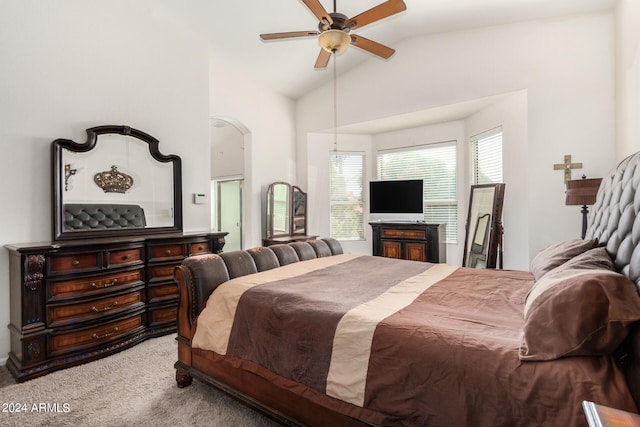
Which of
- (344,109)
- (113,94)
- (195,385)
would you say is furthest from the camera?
(344,109)

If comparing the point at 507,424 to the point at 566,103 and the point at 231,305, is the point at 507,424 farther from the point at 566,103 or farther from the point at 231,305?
the point at 566,103

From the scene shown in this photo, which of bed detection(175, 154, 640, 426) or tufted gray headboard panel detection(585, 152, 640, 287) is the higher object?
tufted gray headboard panel detection(585, 152, 640, 287)

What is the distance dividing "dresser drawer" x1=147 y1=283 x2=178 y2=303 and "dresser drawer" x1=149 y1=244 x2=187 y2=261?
10.9 inches

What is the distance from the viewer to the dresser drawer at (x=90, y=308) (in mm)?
2363

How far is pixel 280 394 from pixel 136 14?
3804 mm

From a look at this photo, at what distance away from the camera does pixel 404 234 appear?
15.3ft

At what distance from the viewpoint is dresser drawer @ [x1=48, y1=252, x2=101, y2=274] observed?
2350mm

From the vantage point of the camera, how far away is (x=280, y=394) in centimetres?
156

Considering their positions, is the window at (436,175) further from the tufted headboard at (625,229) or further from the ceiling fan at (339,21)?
the ceiling fan at (339,21)

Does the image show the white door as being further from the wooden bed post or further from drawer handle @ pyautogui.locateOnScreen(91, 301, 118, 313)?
the wooden bed post

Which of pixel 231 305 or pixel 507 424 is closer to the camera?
pixel 507 424

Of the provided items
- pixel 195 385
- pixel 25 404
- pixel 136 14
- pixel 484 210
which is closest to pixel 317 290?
pixel 195 385

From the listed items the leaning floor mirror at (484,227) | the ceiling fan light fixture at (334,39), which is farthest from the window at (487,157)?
the ceiling fan light fixture at (334,39)

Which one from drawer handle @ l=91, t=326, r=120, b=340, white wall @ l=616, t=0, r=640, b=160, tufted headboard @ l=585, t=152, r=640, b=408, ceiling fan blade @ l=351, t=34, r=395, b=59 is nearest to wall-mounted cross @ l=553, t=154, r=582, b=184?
white wall @ l=616, t=0, r=640, b=160
